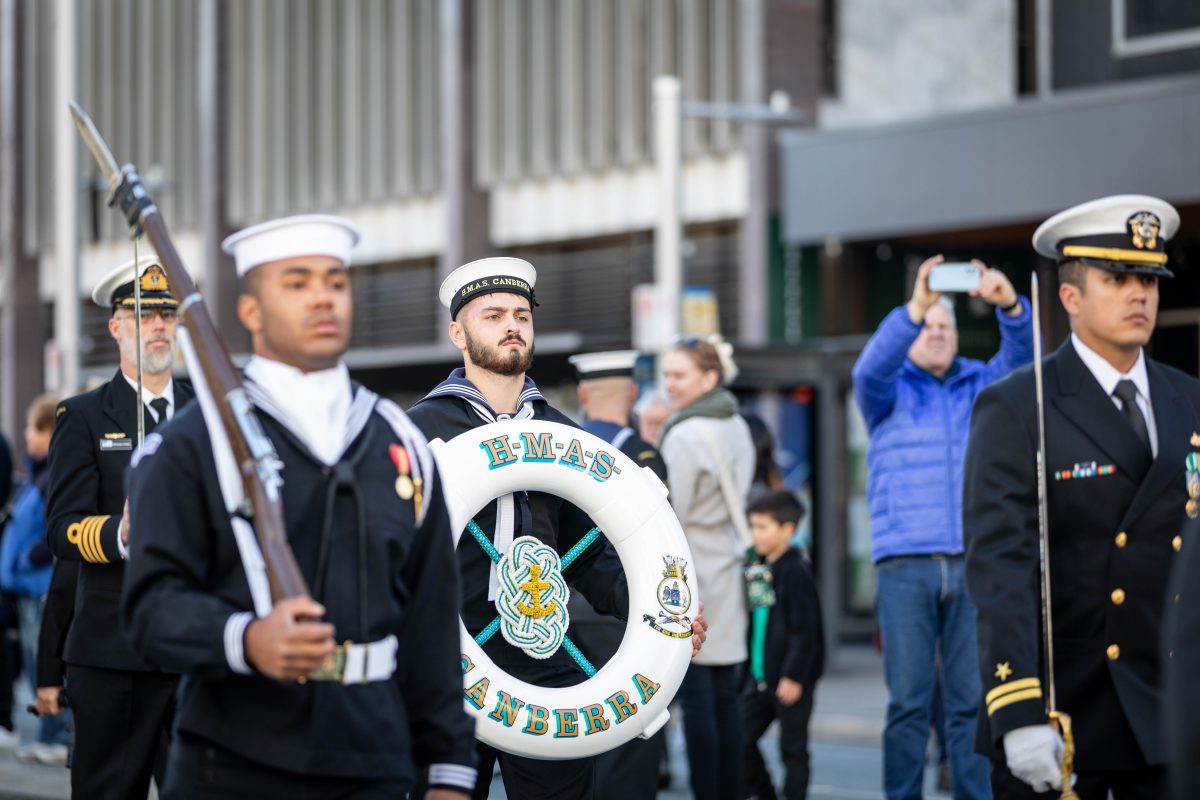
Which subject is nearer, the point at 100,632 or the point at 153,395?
the point at 100,632

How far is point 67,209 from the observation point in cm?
1873

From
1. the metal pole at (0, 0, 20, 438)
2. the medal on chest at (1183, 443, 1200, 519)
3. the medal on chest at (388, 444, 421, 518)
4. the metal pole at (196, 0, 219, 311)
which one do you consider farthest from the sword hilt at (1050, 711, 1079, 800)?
the metal pole at (0, 0, 20, 438)

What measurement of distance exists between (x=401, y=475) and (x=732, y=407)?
5300 millimetres

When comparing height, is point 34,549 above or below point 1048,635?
below

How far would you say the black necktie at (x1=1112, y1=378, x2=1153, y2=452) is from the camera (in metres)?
5.25

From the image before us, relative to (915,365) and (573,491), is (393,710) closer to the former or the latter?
(573,491)

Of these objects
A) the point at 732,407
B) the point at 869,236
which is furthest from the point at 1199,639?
the point at 869,236

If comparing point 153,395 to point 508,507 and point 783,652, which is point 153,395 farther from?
point 783,652

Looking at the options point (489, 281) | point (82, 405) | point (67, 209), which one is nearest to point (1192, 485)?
point (489, 281)

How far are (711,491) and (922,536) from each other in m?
1.36

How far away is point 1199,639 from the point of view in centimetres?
275

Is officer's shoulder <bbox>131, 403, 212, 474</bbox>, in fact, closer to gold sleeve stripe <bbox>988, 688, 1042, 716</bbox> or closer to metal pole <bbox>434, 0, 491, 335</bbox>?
gold sleeve stripe <bbox>988, 688, 1042, 716</bbox>

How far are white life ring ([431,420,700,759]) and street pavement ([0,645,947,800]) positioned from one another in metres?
1.15

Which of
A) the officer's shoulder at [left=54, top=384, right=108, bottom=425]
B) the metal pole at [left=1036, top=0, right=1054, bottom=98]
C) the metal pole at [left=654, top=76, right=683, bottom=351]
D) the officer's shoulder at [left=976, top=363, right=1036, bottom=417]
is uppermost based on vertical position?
the metal pole at [left=1036, top=0, right=1054, bottom=98]
